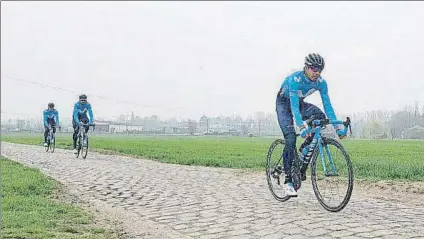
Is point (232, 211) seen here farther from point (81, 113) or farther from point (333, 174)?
point (81, 113)

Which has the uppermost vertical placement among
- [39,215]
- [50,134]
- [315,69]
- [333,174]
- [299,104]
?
[315,69]

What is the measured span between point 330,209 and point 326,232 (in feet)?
4.06

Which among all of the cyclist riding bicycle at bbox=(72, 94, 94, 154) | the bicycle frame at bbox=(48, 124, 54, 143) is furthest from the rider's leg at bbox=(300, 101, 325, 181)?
the bicycle frame at bbox=(48, 124, 54, 143)

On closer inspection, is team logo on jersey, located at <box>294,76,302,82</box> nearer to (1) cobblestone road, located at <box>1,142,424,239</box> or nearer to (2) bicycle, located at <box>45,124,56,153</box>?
(1) cobblestone road, located at <box>1,142,424,239</box>

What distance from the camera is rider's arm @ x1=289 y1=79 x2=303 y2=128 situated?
6.90 m

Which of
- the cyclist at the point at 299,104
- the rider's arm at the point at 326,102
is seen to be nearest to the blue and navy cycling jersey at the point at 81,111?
the cyclist at the point at 299,104

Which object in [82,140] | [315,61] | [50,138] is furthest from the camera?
[50,138]

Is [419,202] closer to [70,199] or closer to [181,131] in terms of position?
[70,199]

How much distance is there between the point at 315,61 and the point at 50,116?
17.4m

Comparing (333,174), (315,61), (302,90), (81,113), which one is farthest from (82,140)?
(333,174)

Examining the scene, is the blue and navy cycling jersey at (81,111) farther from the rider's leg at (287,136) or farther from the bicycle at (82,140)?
the rider's leg at (287,136)

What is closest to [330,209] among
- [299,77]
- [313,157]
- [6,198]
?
[313,157]

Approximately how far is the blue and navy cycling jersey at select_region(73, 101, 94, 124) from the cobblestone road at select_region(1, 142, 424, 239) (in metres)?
6.59

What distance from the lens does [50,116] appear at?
21859mm
